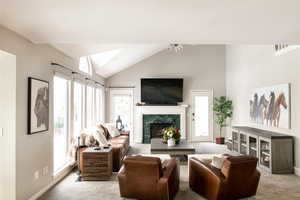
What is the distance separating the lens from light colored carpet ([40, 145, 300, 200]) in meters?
3.84

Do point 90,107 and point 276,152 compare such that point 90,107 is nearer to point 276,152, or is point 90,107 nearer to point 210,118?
point 210,118

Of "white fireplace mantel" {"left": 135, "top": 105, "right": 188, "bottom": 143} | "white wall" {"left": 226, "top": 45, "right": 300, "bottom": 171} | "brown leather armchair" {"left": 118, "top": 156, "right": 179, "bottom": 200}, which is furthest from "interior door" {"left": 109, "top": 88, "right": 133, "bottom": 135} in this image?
"brown leather armchair" {"left": 118, "top": 156, "right": 179, "bottom": 200}

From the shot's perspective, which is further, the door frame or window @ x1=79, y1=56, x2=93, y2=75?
the door frame

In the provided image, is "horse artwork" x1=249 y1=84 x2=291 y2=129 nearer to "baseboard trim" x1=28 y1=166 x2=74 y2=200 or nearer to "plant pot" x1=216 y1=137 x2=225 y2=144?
"plant pot" x1=216 y1=137 x2=225 y2=144

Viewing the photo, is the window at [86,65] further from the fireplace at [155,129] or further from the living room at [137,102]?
the fireplace at [155,129]

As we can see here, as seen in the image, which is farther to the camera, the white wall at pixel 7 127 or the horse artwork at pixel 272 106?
the horse artwork at pixel 272 106

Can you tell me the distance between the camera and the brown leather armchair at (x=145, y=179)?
332cm

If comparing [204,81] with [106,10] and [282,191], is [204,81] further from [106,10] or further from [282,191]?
[106,10]

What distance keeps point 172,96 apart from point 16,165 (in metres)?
6.70

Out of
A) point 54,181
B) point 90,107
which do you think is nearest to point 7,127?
point 54,181

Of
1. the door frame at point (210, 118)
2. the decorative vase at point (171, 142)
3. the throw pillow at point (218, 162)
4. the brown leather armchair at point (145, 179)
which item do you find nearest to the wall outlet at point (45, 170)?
the brown leather armchair at point (145, 179)

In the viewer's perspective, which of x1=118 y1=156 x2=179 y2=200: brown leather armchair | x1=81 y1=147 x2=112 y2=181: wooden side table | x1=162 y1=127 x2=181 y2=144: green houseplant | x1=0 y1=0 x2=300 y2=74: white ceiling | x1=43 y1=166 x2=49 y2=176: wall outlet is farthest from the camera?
x1=162 y1=127 x2=181 y2=144: green houseplant

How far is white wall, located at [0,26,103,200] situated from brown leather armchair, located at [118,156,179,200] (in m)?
1.33

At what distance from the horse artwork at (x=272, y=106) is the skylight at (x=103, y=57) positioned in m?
4.09
